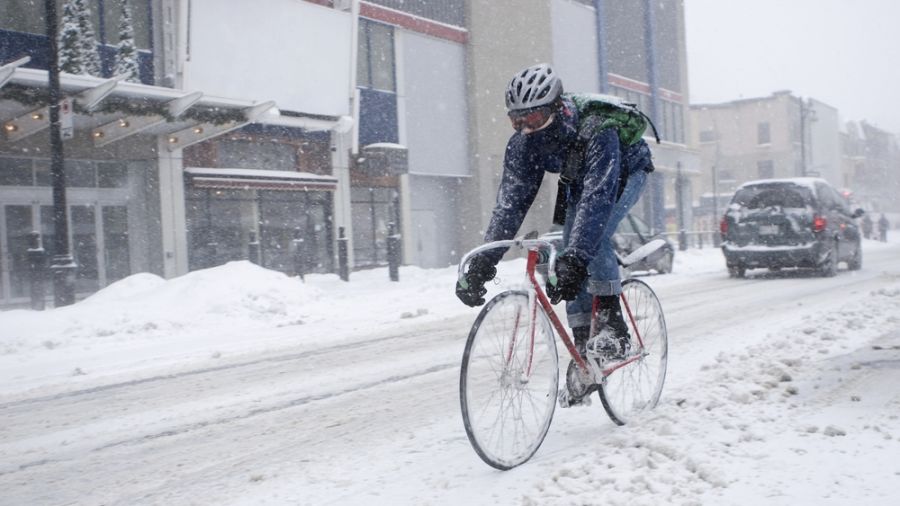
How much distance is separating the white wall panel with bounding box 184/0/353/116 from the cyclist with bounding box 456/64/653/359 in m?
15.8

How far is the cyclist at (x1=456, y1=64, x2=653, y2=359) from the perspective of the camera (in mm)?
3324

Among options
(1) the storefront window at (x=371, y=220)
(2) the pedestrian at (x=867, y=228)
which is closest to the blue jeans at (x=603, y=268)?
(1) the storefront window at (x=371, y=220)

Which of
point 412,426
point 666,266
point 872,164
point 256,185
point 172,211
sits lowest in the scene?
point 412,426

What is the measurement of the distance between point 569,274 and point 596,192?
1.47ft

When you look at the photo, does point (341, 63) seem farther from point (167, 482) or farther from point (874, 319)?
point (167, 482)

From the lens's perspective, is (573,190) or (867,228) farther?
(867,228)

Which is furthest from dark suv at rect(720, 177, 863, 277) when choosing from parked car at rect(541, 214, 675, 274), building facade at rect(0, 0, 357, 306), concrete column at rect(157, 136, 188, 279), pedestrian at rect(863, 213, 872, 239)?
pedestrian at rect(863, 213, 872, 239)

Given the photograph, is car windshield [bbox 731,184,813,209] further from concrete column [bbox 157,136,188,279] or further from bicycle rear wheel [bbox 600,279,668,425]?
concrete column [bbox 157,136,188,279]

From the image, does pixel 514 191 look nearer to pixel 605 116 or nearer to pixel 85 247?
pixel 605 116

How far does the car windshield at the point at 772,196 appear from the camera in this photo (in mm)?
13484

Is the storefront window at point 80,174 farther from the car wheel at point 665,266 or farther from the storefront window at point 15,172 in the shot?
the car wheel at point 665,266

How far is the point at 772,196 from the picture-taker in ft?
44.9

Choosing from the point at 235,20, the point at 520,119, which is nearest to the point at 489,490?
the point at 520,119

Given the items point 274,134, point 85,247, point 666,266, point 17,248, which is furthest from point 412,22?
point 17,248
